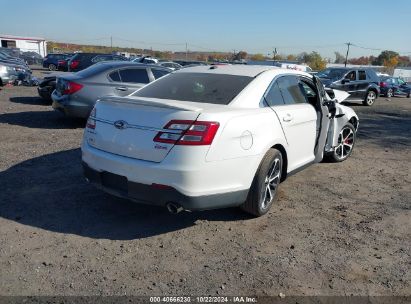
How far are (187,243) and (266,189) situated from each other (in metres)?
1.08

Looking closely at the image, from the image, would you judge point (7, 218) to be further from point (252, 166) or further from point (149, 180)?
point (252, 166)

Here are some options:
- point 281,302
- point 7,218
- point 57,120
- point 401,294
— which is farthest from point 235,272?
point 57,120

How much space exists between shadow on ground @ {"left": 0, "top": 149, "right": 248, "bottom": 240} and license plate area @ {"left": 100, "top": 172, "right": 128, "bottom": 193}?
0.44 metres

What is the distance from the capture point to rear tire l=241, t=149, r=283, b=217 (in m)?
3.92

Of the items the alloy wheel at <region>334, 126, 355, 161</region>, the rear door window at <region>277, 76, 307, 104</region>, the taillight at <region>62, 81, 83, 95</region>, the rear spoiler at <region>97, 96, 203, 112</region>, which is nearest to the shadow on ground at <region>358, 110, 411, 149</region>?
the alloy wheel at <region>334, 126, 355, 161</region>

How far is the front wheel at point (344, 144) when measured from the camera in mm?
6645

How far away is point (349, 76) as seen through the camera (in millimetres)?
17219

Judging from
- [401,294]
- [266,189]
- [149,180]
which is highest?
[149,180]

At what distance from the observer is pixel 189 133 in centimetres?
337

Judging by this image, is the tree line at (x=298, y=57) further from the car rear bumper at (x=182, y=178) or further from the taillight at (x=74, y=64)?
the car rear bumper at (x=182, y=178)

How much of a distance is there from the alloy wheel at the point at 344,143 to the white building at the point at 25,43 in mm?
61017

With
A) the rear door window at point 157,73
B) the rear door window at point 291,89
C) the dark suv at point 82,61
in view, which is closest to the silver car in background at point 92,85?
the rear door window at point 157,73

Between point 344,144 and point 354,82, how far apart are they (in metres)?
11.7

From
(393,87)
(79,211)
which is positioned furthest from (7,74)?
(393,87)
